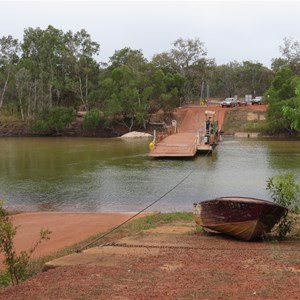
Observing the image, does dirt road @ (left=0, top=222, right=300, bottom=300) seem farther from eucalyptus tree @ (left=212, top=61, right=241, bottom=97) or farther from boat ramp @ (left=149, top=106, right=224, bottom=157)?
eucalyptus tree @ (left=212, top=61, right=241, bottom=97)

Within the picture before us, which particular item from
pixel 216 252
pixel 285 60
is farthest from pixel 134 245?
pixel 285 60

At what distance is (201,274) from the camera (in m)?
6.95

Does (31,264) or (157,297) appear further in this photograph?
(31,264)

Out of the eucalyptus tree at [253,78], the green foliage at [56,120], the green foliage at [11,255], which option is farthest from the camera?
the eucalyptus tree at [253,78]

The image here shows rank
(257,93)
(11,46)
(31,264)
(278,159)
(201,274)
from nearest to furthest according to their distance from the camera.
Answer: (201,274), (31,264), (278,159), (11,46), (257,93)

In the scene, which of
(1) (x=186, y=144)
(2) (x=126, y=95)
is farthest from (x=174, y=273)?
(2) (x=126, y=95)

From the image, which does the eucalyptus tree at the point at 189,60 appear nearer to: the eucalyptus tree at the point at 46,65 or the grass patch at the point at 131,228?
the eucalyptus tree at the point at 46,65

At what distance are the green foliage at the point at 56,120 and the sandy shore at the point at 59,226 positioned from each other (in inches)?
1698

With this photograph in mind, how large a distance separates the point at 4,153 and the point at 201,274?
113 ft

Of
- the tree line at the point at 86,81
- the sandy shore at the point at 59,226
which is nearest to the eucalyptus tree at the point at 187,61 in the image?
the tree line at the point at 86,81

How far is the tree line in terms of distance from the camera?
2265 inches

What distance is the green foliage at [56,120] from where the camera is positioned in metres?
59.4

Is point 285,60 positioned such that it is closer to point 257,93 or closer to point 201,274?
point 257,93

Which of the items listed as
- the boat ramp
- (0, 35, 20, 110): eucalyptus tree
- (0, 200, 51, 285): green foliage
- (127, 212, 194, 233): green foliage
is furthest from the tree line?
(0, 200, 51, 285): green foliage
